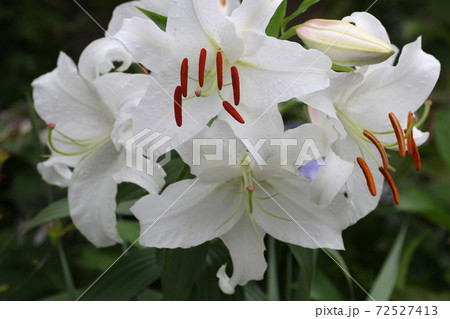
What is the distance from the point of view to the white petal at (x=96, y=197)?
2.33 feet

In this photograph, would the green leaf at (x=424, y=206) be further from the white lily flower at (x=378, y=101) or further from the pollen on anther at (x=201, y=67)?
the pollen on anther at (x=201, y=67)

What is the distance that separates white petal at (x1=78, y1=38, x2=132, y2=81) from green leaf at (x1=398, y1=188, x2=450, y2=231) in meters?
0.69

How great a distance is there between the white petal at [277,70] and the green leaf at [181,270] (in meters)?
0.27

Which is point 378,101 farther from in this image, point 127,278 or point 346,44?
point 127,278

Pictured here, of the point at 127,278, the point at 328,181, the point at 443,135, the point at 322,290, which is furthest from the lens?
the point at 443,135

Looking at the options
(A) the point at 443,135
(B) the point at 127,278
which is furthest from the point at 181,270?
(A) the point at 443,135

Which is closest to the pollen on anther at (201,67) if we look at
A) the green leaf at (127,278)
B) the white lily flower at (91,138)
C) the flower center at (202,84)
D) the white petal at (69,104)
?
the flower center at (202,84)

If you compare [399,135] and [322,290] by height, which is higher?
[399,135]

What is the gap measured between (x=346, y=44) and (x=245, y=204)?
0.24 meters

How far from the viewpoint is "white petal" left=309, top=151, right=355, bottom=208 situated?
571 mm

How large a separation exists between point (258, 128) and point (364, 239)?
34.9 inches

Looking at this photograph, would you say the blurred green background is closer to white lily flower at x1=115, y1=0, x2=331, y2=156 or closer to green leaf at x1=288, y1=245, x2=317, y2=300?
green leaf at x1=288, y1=245, x2=317, y2=300

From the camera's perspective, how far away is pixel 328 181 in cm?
57

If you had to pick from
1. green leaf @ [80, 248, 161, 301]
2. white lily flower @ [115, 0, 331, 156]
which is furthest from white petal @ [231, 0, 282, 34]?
green leaf @ [80, 248, 161, 301]
